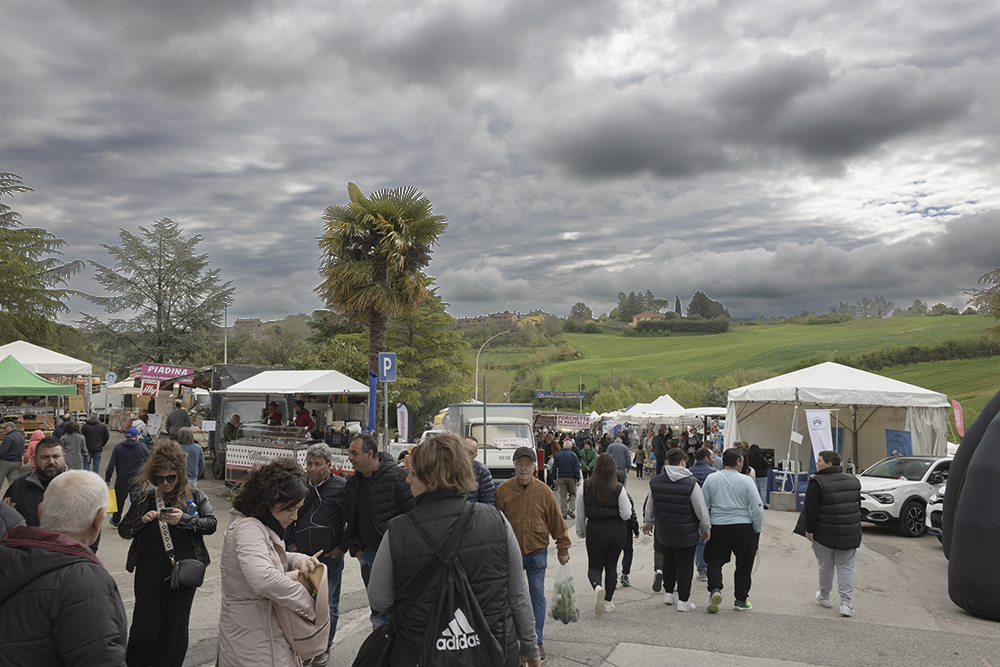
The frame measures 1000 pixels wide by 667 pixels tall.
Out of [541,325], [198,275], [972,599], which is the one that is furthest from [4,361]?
[541,325]

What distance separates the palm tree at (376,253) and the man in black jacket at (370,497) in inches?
461

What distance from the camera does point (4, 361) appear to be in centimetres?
Result: 1565

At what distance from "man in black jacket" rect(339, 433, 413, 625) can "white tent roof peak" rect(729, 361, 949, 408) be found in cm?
1524

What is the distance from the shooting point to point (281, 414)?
61.9ft

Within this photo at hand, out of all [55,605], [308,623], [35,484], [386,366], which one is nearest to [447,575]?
[308,623]

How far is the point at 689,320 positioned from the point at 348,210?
589 feet

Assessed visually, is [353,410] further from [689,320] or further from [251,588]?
[689,320]

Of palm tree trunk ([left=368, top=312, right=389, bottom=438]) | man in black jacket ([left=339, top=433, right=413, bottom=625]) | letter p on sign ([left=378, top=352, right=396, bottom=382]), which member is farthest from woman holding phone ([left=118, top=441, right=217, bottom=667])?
palm tree trunk ([left=368, top=312, right=389, bottom=438])

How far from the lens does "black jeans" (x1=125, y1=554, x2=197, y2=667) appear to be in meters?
3.86

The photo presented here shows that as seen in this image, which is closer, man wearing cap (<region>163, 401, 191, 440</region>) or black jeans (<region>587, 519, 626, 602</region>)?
black jeans (<region>587, 519, 626, 602</region>)

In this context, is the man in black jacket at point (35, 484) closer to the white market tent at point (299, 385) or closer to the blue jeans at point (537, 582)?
the blue jeans at point (537, 582)

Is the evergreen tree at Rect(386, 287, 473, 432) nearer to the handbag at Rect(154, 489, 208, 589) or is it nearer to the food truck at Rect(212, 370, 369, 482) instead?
the food truck at Rect(212, 370, 369, 482)

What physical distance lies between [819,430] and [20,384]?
61.8 feet

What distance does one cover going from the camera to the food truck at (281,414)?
14.4 meters
